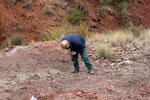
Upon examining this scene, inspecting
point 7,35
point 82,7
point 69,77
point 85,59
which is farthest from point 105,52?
point 82,7

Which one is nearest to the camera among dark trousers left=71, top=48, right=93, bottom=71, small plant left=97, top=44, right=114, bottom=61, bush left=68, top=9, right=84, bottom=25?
dark trousers left=71, top=48, right=93, bottom=71

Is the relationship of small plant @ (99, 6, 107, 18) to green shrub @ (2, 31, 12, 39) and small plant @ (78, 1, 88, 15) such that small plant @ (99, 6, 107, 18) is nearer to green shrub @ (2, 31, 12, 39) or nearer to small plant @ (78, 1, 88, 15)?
small plant @ (78, 1, 88, 15)

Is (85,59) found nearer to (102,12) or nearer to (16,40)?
(16,40)

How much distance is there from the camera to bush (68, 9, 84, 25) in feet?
48.6

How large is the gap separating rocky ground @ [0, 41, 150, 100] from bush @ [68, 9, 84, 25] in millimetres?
6825

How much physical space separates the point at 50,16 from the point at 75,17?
5.43ft

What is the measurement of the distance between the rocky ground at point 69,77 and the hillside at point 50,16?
5.67 meters

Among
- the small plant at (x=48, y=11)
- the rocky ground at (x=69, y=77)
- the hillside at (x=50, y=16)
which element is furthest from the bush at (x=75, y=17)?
the rocky ground at (x=69, y=77)

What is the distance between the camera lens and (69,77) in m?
5.48

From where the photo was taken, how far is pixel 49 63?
23.1 ft

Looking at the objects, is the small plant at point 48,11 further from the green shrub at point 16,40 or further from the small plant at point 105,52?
the small plant at point 105,52

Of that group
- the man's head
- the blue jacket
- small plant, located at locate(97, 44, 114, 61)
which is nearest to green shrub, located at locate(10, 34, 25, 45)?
small plant, located at locate(97, 44, 114, 61)

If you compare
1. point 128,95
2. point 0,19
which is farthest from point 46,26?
point 128,95

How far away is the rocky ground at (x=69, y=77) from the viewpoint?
4.25m
